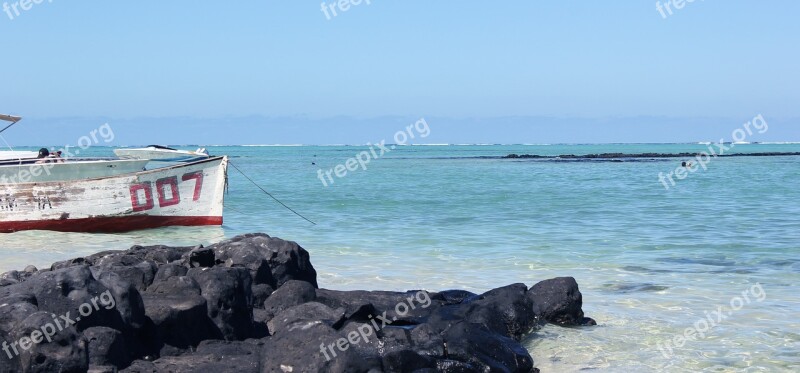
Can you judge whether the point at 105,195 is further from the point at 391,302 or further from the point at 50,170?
the point at 391,302

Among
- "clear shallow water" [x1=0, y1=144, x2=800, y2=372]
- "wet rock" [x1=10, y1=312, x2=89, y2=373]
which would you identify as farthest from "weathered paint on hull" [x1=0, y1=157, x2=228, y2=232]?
"wet rock" [x1=10, y1=312, x2=89, y2=373]

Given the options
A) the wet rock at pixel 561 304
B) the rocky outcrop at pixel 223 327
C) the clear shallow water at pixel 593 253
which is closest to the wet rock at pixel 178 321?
the rocky outcrop at pixel 223 327

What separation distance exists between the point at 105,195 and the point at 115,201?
0.78ft

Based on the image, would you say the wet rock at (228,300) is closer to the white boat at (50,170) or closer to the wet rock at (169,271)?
the wet rock at (169,271)

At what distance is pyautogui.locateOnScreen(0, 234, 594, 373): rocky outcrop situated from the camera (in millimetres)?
5973

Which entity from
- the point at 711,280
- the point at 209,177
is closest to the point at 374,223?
the point at 209,177

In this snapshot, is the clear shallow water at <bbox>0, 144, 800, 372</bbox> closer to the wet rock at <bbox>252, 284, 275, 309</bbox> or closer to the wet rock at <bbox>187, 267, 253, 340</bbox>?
the wet rock at <bbox>187, 267, 253, 340</bbox>

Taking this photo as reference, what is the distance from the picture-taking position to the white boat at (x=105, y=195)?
59.5 feet

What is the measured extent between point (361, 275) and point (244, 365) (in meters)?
5.67

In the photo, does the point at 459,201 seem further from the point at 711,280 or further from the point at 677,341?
the point at 677,341

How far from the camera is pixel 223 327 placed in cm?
714

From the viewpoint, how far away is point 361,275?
39.6 ft
